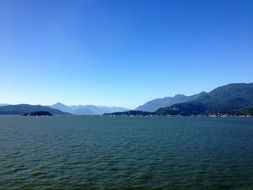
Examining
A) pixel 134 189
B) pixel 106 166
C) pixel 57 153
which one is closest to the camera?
pixel 134 189

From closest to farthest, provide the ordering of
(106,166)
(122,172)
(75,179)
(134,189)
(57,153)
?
1. (134,189)
2. (75,179)
3. (122,172)
4. (106,166)
5. (57,153)

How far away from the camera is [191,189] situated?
35.5m

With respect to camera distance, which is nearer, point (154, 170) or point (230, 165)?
point (154, 170)

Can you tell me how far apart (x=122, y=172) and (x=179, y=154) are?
22.2 m

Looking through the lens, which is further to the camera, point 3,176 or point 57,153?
point 57,153

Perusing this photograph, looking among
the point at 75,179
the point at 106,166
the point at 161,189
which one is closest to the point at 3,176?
the point at 75,179

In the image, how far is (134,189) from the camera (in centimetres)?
3491

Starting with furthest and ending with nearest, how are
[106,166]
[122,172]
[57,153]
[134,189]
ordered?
[57,153], [106,166], [122,172], [134,189]

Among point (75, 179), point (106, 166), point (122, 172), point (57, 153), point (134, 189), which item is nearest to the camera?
point (134, 189)

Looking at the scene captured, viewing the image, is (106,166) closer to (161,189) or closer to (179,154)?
(161,189)

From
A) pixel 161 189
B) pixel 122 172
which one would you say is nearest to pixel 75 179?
pixel 122 172

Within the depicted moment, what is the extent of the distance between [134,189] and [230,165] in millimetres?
23368

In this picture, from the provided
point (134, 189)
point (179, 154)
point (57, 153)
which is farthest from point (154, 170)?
point (57, 153)

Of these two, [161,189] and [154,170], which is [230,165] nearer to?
[154,170]
